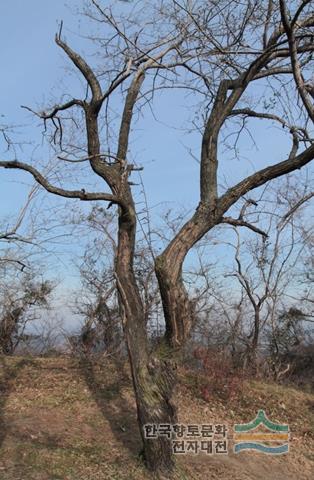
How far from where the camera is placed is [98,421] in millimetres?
6672

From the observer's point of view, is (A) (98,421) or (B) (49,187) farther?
(A) (98,421)

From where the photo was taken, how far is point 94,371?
8.70 m

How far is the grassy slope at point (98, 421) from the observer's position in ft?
16.6

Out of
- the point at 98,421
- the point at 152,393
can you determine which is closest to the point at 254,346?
the point at 98,421

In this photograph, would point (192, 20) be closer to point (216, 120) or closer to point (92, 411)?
point (216, 120)

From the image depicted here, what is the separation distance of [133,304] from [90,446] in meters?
1.74

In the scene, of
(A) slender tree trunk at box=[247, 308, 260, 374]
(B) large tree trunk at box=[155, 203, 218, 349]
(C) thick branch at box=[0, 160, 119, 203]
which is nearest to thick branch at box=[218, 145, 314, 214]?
(B) large tree trunk at box=[155, 203, 218, 349]

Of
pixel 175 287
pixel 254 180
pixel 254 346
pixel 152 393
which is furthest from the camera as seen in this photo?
pixel 254 346

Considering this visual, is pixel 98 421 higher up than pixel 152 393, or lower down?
lower down

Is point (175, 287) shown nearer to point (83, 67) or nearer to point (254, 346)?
point (83, 67)

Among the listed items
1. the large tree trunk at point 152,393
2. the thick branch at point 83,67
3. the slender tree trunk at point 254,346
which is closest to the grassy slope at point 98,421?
the large tree trunk at point 152,393

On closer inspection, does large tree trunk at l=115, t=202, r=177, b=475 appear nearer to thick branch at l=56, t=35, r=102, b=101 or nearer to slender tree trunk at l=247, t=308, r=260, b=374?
thick branch at l=56, t=35, r=102, b=101

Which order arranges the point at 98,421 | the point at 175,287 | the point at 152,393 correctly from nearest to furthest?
the point at 152,393
the point at 175,287
the point at 98,421

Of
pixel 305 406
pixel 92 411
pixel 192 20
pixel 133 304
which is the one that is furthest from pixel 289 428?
pixel 192 20
